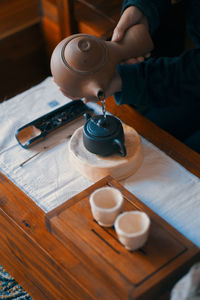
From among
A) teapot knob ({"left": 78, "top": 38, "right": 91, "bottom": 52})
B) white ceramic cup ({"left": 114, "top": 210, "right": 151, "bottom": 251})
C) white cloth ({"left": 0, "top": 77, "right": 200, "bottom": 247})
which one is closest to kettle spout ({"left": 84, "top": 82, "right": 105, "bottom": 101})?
teapot knob ({"left": 78, "top": 38, "right": 91, "bottom": 52})

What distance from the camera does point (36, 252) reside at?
1.23 metres

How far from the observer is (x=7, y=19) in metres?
2.33

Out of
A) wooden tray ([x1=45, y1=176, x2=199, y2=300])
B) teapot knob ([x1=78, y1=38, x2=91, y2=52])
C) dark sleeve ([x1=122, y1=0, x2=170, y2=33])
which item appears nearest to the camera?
wooden tray ([x1=45, y1=176, x2=199, y2=300])

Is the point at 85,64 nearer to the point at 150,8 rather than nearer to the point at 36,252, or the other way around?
the point at 150,8

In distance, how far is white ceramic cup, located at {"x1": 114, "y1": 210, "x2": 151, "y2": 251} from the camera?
1025 mm

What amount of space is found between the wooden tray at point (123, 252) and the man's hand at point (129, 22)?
53 centimetres

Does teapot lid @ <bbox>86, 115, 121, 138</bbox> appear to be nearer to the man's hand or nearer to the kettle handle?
the kettle handle

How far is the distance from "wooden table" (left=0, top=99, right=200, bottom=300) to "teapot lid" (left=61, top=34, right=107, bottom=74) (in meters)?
0.40

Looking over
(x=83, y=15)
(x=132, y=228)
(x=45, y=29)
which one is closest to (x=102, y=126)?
(x=132, y=228)

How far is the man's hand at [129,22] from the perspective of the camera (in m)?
1.40

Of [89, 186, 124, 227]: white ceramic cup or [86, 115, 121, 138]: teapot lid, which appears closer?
[89, 186, 124, 227]: white ceramic cup

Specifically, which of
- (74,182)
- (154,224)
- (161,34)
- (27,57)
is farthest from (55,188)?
(27,57)

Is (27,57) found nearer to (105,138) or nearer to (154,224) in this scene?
(105,138)

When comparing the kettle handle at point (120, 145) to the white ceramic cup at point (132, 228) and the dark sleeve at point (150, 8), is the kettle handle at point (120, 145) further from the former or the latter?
the dark sleeve at point (150, 8)
